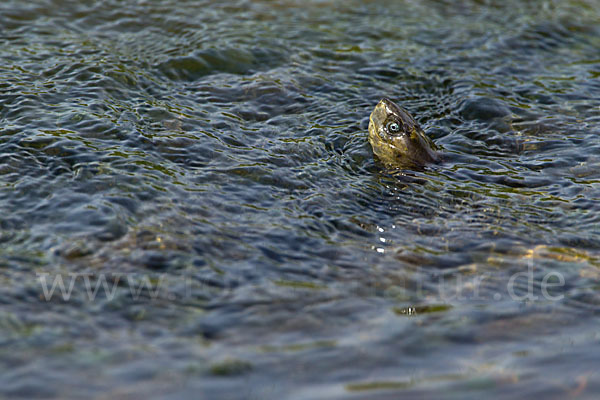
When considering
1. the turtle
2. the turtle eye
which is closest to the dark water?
the turtle

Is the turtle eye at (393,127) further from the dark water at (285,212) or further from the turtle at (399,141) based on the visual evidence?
the dark water at (285,212)

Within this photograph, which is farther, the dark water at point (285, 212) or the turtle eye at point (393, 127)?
the turtle eye at point (393, 127)

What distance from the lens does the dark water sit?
342 cm

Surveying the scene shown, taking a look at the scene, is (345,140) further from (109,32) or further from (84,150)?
(109,32)

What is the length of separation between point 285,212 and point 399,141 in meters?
1.47

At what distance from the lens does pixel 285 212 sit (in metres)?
4.84

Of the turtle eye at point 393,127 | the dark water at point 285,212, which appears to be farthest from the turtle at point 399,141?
the dark water at point 285,212

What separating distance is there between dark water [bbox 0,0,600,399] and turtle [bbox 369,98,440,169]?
17 centimetres

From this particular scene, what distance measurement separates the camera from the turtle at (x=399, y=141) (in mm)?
5727

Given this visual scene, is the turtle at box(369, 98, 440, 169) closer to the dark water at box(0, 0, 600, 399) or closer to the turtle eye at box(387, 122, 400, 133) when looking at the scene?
the turtle eye at box(387, 122, 400, 133)

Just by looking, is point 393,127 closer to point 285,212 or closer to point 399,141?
point 399,141

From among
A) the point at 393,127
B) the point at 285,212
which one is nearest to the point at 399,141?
the point at 393,127

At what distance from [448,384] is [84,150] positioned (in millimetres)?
3479

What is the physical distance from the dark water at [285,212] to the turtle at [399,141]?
167mm
